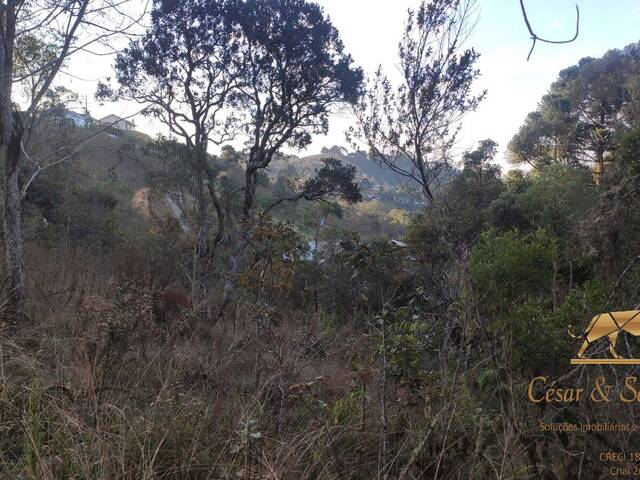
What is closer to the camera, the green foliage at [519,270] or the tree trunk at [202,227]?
the green foliage at [519,270]

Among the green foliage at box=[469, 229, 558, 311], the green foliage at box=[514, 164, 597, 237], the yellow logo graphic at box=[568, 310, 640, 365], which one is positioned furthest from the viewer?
the green foliage at box=[514, 164, 597, 237]

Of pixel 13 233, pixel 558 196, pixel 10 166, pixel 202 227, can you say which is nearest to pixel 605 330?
pixel 13 233

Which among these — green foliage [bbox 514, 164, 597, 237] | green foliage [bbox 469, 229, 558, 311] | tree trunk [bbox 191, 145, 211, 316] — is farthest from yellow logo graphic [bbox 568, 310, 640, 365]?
green foliage [bbox 514, 164, 597, 237]

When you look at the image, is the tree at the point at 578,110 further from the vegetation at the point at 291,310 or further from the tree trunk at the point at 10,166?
the tree trunk at the point at 10,166

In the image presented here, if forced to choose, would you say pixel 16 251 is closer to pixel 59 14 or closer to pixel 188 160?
pixel 59 14

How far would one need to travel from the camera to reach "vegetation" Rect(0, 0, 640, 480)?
2.28 metres

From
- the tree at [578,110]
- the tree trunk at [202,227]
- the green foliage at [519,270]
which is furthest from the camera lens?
the tree at [578,110]

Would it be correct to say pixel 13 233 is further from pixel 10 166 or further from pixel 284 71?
pixel 284 71

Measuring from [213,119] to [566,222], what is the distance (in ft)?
27.6

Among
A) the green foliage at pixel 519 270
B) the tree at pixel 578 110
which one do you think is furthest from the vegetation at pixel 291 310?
the tree at pixel 578 110

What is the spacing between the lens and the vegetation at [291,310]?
2283mm

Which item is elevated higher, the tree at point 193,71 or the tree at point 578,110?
the tree at point 578,110

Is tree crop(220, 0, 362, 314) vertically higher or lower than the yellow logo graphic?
higher

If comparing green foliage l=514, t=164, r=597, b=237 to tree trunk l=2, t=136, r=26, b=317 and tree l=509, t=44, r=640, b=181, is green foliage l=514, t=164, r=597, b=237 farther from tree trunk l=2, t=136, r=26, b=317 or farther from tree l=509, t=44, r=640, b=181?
tree trunk l=2, t=136, r=26, b=317
